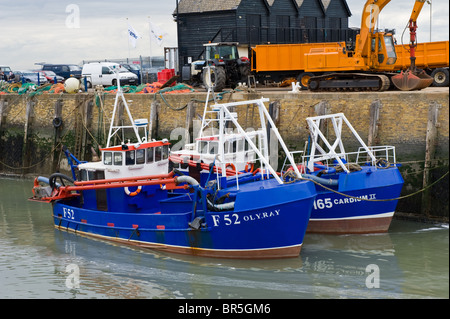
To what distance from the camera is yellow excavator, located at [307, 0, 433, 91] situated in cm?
2094

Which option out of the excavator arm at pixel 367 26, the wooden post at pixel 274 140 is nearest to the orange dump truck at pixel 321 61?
the excavator arm at pixel 367 26

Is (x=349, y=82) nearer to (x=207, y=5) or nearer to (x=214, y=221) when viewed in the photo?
(x=214, y=221)

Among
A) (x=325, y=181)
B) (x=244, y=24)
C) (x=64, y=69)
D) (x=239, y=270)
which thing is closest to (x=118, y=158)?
(x=239, y=270)

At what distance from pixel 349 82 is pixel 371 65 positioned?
102 cm

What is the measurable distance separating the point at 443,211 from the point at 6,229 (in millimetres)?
10817

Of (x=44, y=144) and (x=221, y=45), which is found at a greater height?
(x=221, y=45)

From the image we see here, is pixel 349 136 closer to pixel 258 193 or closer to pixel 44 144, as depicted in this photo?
pixel 258 193

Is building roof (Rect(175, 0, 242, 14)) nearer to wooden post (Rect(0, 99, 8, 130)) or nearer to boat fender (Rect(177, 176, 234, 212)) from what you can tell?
wooden post (Rect(0, 99, 8, 130))

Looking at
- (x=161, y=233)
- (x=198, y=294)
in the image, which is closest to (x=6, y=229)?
(x=161, y=233)

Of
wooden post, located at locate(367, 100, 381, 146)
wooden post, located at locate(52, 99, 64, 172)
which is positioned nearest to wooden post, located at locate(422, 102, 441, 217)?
wooden post, located at locate(367, 100, 381, 146)

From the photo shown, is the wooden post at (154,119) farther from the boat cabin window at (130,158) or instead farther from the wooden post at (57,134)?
the boat cabin window at (130,158)

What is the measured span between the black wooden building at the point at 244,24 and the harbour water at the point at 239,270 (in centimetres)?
1925

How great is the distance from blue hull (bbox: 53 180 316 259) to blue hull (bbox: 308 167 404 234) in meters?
1.99

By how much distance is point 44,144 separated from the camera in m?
26.3
